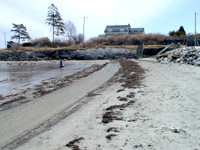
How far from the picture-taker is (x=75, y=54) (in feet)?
139

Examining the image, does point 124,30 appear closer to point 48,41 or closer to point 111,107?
point 48,41

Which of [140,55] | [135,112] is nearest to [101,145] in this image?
[135,112]

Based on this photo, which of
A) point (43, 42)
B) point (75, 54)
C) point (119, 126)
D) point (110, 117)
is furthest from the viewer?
point (43, 42)

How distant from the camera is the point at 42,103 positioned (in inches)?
256

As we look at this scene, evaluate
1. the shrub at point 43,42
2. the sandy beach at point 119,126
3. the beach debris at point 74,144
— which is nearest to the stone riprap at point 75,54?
the shrub at point 43,42

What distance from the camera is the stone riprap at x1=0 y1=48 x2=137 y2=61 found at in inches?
1533

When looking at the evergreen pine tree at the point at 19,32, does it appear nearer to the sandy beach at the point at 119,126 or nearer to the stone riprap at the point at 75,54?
the stone riprap at the point at 75,54

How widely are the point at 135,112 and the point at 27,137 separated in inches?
99.7

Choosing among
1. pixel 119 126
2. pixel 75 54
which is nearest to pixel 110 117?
pixel 119 126

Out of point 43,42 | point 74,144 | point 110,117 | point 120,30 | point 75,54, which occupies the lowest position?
point 74,144

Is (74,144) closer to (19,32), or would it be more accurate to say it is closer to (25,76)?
(25,76)

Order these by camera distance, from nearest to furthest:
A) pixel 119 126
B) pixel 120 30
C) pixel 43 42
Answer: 1. pixel 119 126
2. pixel 43 42
3. pixel 120 30

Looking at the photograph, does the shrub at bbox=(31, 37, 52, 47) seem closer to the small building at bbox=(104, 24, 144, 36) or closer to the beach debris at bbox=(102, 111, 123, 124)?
the small building at bbox=(104, 24, 144, 36)

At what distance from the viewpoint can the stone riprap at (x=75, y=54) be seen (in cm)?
3894
